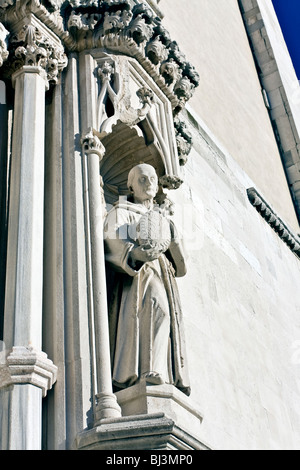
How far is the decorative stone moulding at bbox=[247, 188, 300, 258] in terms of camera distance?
29.4ft

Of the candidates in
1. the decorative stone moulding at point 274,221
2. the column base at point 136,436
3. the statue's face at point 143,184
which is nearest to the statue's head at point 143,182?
the statue's face at point 143,184

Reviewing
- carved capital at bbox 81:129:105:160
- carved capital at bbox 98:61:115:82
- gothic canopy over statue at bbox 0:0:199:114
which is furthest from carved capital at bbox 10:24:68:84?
carved capital at bbox 81:129:105:160

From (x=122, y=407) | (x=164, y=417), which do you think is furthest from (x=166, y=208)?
(x=164, y=417)

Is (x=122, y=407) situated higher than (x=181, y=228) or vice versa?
(x=181, y=228)

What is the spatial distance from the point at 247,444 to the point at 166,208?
6.12 ft

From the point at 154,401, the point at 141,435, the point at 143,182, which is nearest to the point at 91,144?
the point at 143,182

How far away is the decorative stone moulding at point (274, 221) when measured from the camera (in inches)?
353

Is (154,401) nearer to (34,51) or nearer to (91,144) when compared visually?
(91,144)

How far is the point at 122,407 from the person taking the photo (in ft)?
14.8

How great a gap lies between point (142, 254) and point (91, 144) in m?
0.80

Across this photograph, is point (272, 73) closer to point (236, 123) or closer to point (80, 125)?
point (236, 123)

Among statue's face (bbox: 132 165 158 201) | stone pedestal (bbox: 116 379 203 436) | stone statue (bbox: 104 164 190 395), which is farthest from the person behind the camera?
statue's face (bbox: 132 165 158 201)

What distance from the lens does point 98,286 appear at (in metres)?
4.62

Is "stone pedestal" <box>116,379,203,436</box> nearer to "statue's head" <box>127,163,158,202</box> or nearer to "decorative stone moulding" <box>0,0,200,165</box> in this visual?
"statue's head" <box>127,163,158,202</box>
